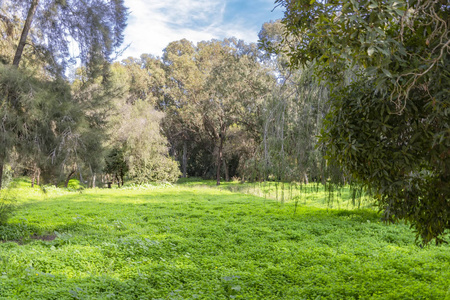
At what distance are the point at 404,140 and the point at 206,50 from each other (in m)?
28.1

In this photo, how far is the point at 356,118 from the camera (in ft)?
10.4

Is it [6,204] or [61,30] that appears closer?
[6,204]

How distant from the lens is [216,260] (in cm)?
526

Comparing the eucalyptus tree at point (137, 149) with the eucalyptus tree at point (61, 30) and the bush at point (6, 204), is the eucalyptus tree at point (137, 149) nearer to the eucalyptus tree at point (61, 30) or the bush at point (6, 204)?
the eucalyptus tree at point (61, 30)

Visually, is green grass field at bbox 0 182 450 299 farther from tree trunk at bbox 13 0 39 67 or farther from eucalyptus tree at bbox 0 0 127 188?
eucalyptus tree at bbox 0 0 127 188

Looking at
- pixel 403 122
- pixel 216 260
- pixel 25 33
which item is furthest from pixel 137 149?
pixel 403 122

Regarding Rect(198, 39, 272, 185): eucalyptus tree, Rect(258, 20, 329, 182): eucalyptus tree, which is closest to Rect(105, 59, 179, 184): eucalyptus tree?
Rect(198, 39, 272, 185): eucalyptus tree

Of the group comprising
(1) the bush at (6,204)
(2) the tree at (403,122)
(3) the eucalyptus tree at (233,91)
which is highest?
(3) the eucalyptus tree at (233,91)

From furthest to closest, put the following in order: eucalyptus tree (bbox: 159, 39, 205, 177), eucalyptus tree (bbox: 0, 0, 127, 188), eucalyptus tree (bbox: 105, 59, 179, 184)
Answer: eucalyptus tree (bbox: 159, 39, 205, 177) → eucalyptus tree (bbox: 105, 59, 179, 184) → eucalyptus tree (bbox: 0, 0, 127, 188)

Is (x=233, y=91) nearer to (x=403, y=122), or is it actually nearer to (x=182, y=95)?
(x=182, y=95)

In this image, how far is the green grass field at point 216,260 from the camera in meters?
3.99

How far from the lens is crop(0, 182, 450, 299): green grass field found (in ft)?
13.1

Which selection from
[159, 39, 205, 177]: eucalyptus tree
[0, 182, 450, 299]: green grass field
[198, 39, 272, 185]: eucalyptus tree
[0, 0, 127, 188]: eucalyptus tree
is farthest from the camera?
[159, 39, 205, 177]: eucalyptus tree

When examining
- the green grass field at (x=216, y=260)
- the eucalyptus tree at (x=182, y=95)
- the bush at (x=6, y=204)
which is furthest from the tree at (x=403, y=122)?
the eucalyptus tree at (x=182, y=95)
